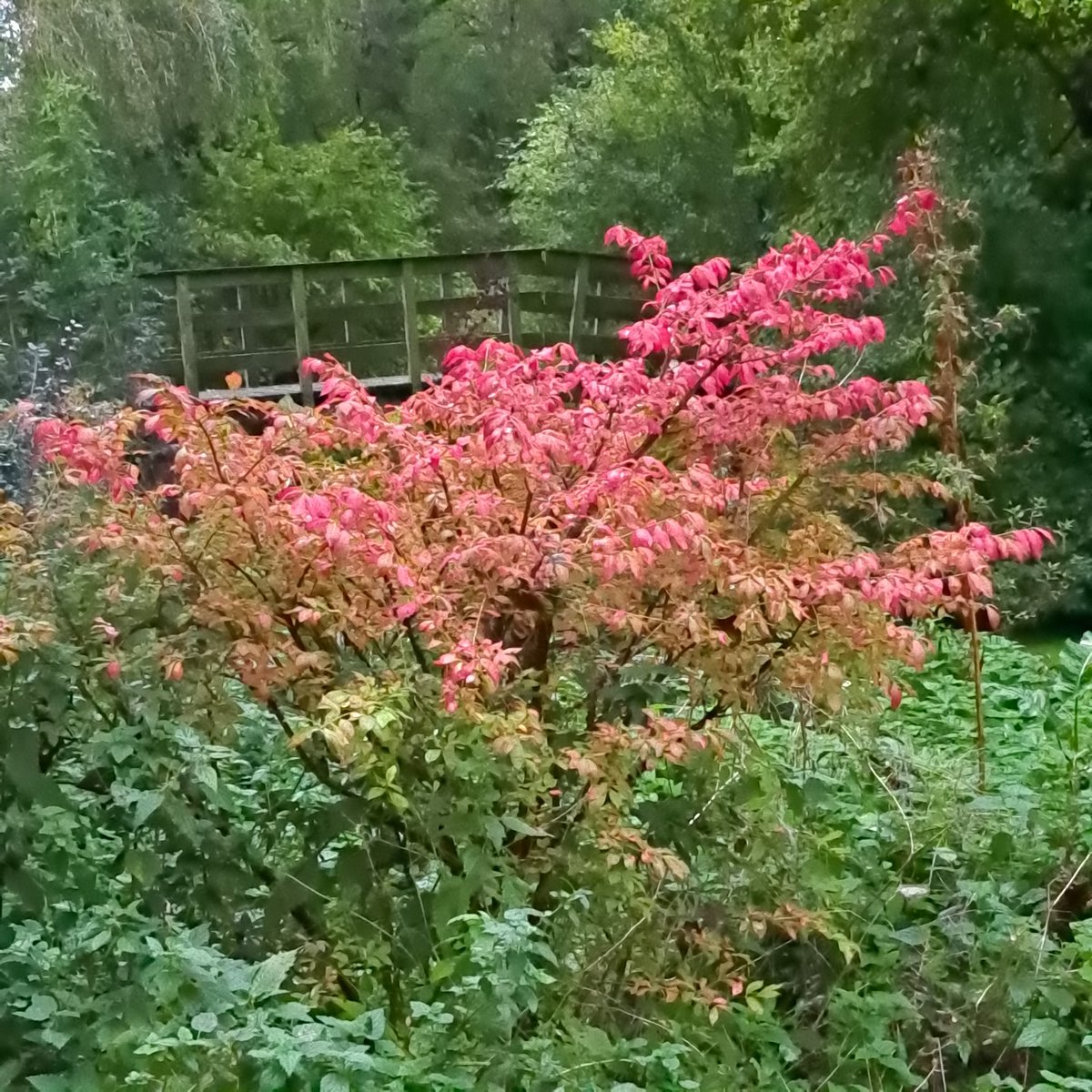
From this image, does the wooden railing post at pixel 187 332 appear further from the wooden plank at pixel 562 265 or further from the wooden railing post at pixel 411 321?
the wooden plank at pixel 562 265

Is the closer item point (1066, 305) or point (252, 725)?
point (252, 725)

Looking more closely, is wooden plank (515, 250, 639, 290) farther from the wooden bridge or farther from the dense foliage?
the dense foliage

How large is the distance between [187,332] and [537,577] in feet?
19.9

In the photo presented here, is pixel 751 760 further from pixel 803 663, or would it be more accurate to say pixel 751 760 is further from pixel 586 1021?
pixel 586 1021

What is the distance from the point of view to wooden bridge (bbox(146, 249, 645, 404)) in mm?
7664

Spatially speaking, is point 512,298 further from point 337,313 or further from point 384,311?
point 337,313

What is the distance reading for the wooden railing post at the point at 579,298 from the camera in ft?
→ 25.1

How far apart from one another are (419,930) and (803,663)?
2.77ft

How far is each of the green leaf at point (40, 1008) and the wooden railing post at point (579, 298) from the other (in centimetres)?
583

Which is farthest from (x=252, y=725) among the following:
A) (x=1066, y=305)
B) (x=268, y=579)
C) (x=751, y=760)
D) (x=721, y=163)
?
(x=721, y=163)

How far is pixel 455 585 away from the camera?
2.27m

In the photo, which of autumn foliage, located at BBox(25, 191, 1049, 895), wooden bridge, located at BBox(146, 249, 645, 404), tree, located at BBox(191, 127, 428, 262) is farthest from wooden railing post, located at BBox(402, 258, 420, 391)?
autumn foliage, located at BBox(25, 191, 1049, 895)

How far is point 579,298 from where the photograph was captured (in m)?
7.64

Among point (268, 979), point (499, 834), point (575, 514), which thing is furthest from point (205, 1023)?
point (575, 514)
